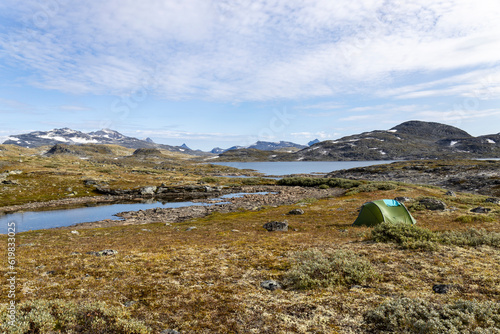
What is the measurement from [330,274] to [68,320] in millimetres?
10590

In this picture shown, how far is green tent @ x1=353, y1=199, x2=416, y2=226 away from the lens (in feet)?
80.3

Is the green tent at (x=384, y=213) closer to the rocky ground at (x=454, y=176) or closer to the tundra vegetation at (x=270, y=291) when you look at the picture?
the tundra vegetation at (x=270, y=291)

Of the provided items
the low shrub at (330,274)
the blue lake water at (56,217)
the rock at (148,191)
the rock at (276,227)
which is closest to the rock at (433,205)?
the rock at (276,227)

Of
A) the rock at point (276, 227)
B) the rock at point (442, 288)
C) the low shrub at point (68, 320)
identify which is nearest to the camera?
the low shrub at point (68, 320)

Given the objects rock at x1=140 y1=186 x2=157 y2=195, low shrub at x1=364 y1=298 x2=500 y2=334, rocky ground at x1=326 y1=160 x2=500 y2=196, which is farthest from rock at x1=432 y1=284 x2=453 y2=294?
rock at x1=140 y1=186 x2=157 y2=195

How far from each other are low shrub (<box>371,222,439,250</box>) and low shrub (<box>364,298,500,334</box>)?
769cm

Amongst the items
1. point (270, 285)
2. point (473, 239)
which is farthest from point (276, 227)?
point (473, 239)

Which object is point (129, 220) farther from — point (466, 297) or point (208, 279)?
point (466, 297)

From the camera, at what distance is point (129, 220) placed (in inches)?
1762

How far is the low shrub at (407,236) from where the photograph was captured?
1589 centimetres

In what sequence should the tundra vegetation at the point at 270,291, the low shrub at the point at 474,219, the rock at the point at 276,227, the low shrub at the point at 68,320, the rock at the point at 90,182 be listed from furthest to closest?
the rock at the point at 90,182
the rock at the point at 276,227
the low shrub at the point at 474,219
the tundra vegetation at the point at 270,291
the low shrub at the point at 68,320

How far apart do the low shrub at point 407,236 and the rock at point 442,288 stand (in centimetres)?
567

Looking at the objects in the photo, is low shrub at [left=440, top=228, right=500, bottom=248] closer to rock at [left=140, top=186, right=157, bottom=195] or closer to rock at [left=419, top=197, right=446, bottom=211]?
rock at [left=419, top=197, right=446, bottom=211]

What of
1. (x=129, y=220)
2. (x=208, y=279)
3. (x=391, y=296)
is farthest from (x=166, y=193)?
(x=391, y=296)
